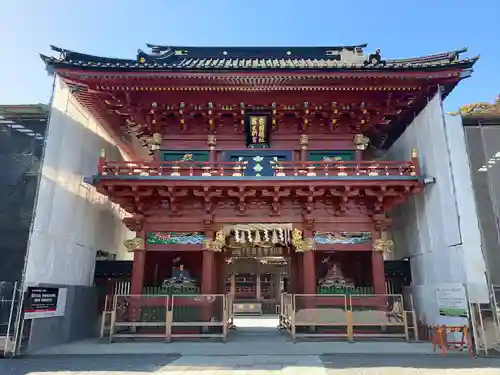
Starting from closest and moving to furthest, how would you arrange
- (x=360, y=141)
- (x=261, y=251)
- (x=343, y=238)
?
(x=343, y=238), (x=360, y=141), (x=261, y=251)

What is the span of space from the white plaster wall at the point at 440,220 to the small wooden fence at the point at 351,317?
136 centimetres

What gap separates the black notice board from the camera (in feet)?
36.1

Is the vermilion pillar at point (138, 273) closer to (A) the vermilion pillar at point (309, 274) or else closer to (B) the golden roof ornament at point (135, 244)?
(B) the golden roof ornament at point (135, 244)

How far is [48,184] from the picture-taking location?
12430 mm

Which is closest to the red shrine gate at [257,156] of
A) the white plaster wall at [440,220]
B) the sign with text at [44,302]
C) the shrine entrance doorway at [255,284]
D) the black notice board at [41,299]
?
the white plaster wall at [440,220]

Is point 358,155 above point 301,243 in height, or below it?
above

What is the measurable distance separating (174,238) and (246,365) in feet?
23.0

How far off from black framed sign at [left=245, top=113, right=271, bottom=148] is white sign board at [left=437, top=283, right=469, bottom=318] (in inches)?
344

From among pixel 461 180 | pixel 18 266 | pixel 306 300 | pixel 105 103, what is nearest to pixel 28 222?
pixel 18 266

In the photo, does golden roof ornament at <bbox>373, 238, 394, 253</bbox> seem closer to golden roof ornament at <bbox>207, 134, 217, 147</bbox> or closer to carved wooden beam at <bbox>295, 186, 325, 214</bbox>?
carved wooden beam at <bbox>295, 186, 325, 214</bbox>

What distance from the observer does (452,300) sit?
38.5ft

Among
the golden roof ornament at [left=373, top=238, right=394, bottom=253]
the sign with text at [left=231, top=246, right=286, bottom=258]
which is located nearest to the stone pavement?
the golden roof ornament at [left=373, top=238, right=394, bottom=253]

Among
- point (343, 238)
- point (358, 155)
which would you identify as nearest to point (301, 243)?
point (343, 238)

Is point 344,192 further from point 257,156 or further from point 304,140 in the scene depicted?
point 257,156
